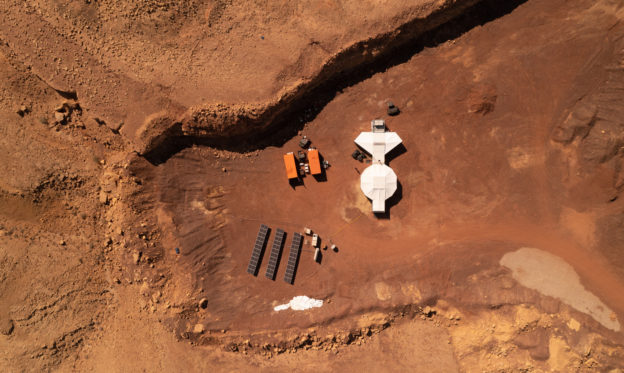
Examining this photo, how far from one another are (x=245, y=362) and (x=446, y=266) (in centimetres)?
1098

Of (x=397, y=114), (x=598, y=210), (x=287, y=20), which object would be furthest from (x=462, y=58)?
(x=598, y=210)

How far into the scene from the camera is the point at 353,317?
1516 cm

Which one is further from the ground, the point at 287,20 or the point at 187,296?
the point at 287,20

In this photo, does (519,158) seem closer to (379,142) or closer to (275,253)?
(379,142)

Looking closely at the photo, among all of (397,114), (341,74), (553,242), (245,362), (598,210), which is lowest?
(245,362)

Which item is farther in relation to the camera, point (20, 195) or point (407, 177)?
point (407, 177)

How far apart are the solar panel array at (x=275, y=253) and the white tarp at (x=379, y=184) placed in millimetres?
4923

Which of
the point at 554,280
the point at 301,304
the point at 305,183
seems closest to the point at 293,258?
the point at 301,304

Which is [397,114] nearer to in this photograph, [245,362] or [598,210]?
[598,210]

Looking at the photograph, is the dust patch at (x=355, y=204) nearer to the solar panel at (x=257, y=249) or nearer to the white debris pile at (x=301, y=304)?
the solar panel at (x=257, y=249)

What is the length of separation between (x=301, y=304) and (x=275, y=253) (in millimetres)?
2925

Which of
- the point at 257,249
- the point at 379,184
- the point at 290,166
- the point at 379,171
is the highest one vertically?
the point at 290,166

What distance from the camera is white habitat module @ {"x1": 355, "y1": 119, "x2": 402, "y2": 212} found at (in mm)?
15009

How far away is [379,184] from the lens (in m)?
15.0
